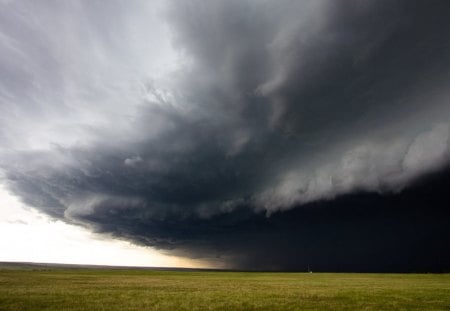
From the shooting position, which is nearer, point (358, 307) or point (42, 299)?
point (358, 307)

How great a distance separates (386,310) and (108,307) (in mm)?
21654

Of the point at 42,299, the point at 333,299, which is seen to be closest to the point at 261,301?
the point at 333,299

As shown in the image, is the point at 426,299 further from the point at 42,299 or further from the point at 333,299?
the point at 42,299

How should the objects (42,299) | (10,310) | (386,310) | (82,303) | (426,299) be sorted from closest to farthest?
(10,310) < (386,310) < (82,303) < (42,299) < (426,299)

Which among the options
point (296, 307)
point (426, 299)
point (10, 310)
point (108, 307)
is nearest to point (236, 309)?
point (296, 307)

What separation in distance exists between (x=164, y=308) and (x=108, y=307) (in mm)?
4389

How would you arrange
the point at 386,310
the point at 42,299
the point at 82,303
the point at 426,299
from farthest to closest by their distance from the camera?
the point at 426,299, the point at 42,299, the point at 82,303, the point at 386,310

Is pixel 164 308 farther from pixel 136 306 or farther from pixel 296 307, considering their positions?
pixel 296 307

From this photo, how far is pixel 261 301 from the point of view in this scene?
30.5 m

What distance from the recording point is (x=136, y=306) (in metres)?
26.8

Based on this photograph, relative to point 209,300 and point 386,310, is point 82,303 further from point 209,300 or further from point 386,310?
point 386,310

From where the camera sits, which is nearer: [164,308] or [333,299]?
[164,308]

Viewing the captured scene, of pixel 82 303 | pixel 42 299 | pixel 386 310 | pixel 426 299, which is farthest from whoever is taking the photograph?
pixel 426 299

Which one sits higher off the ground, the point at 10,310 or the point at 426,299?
the point at 426,299
